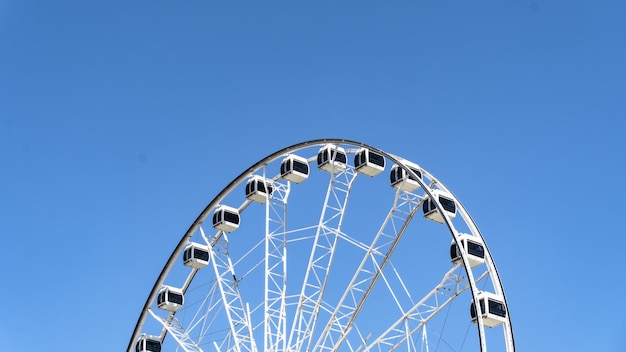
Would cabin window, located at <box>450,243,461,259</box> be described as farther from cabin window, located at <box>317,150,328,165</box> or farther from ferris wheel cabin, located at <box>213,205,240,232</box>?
ferris wheel cabin, located at <box>213,205,240,232</box>

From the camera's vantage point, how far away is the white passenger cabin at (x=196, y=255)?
5097 cm

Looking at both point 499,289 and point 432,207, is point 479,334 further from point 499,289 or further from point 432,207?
point 432,207

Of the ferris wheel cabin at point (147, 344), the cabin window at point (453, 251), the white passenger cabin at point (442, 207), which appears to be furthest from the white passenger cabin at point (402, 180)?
the ferris wheel cabin at point (147, 344)

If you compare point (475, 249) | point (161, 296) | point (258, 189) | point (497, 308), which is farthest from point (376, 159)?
point (161, 296)

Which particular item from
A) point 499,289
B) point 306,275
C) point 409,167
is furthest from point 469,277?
point 306,275

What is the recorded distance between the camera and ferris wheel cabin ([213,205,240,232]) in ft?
166

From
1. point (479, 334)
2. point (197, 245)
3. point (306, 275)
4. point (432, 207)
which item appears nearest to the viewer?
point (479, 334)

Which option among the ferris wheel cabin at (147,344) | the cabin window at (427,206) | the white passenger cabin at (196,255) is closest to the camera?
the cabin window at (427,206)

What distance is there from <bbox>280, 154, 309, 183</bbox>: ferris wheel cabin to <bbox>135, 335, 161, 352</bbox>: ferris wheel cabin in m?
8.06

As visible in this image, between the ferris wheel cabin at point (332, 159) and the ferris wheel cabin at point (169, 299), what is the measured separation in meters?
7.73

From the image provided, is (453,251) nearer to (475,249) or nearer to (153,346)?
(475,249)

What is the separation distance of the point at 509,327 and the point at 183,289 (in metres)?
15.4

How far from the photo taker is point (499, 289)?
41844mm

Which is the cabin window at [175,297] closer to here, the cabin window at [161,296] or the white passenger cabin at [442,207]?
the cabin window at [161,296]
